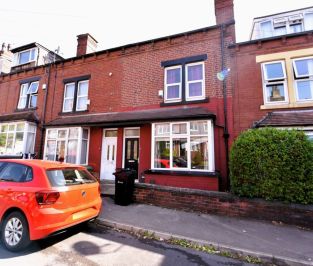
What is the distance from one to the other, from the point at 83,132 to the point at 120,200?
5357 mm

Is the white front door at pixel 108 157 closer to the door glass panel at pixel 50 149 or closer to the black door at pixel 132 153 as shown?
the black door at pixel 132 153

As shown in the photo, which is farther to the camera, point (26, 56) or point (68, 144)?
point (26, 56)

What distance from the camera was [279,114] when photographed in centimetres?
813

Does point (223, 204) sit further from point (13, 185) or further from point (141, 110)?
point (141, 110)

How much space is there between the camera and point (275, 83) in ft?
28.2

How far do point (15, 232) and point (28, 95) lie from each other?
12.6m

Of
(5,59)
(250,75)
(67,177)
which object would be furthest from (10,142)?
(250,75)

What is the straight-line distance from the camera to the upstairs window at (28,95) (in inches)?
536

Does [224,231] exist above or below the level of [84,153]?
below

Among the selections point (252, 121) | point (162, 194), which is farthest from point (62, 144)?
point (252, 121)

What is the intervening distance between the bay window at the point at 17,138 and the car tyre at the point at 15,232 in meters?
9.33

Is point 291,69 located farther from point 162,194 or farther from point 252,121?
point 162,194

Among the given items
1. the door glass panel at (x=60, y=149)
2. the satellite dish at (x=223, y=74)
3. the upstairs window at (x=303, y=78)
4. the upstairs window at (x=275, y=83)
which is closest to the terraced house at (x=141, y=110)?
the door glass panel at (x=60, y=149)

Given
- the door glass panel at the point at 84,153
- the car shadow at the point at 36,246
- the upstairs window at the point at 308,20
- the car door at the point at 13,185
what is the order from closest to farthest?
the car shadow at the point at 36,246 → the car door at the point at 13,185 → the door glass panel at the point at 84,153 → the upstairs window at the point at 308,20
